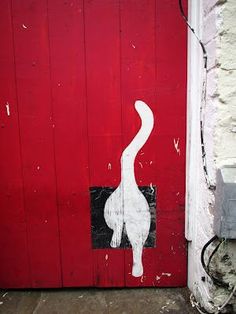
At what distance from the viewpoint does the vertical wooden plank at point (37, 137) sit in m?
1.77

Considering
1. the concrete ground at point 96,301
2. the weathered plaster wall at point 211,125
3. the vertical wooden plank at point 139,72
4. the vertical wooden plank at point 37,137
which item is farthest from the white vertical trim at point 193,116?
the vertical wooden plank at point 37,137

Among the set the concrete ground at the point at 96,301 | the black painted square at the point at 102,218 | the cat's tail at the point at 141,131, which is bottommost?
the concrete ground at the point at 96,301

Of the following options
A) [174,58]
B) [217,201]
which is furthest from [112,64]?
[217,201]

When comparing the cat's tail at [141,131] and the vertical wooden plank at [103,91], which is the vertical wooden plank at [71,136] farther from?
the cat's tail at [141,131]

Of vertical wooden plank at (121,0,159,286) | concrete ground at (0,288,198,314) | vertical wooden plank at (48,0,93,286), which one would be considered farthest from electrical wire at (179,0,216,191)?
concrete ground at (0,288,198,314)

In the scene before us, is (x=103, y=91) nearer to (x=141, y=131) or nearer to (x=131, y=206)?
(x=141, y=131)

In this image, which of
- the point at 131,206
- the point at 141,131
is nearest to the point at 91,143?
the point at 141,131

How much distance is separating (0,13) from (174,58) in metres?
0.99

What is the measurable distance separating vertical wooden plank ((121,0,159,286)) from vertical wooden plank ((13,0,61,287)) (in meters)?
0.44

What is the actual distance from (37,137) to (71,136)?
0.20 metres

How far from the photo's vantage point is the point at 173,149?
73.6 inches

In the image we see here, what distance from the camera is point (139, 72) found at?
1.80 metres

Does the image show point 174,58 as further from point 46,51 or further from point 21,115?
point 21,115

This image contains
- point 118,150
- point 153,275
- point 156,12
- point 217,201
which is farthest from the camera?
point 153,275
